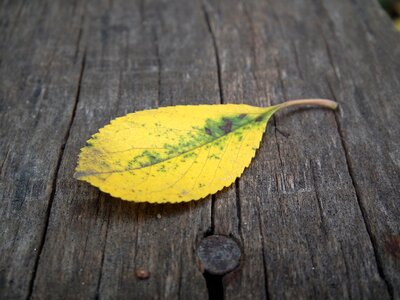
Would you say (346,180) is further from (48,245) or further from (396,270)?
(48,245)

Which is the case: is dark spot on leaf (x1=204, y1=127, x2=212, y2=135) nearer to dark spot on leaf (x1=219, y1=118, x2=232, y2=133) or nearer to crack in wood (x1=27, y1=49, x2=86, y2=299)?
dark spot on leaf (x1=219, y1=118, x2=232, y2=133)

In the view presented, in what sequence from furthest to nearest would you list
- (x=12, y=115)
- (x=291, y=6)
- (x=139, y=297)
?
(x=291, y=6)
(x=12, y=115)
(x=139, y=297)

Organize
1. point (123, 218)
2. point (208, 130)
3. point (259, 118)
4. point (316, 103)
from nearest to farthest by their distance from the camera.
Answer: point (123, 218) < point (208, 130) < point (259, 118) < point (316, 103)

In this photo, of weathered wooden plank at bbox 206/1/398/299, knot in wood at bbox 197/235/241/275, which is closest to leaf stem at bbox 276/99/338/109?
weathered wooden plank at bbox 206/1/398/299

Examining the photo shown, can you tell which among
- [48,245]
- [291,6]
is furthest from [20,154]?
[291,6]

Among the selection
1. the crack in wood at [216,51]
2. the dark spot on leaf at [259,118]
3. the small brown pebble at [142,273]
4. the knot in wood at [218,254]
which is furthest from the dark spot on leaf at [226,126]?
the small brown pebble at [142,273]

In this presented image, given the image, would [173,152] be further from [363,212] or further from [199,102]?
[363,212]

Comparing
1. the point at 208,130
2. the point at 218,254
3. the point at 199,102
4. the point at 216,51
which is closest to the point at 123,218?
the point at 218,254
